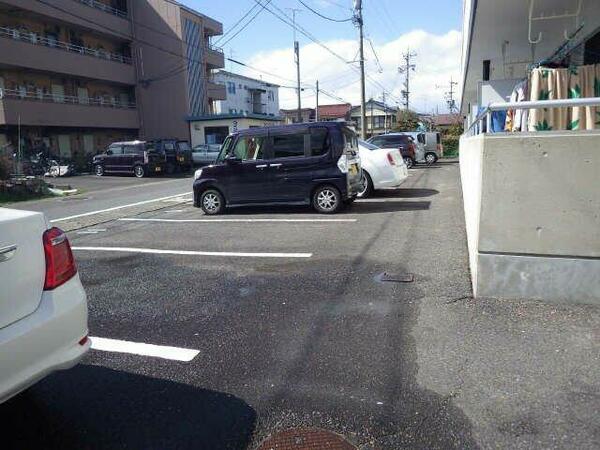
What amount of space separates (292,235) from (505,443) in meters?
5.65

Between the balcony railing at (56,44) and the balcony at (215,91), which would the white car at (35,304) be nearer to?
the balcony railing at (56,44)

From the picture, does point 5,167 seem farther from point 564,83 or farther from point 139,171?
point 564,83

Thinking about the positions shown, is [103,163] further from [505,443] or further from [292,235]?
[505,443]

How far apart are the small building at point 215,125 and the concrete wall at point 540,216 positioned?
34.7 meters

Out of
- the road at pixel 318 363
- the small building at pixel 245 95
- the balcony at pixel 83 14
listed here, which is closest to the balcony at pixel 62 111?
the balcony at pixel 83 14

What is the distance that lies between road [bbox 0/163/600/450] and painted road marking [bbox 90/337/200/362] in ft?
0.06

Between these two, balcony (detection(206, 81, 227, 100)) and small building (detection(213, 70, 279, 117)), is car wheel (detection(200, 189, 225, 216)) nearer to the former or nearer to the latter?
balcony (detection(206, 81, 227, 100))

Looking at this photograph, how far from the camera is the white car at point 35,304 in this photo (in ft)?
7.73

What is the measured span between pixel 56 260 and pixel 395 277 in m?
3.65

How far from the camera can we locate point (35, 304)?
2539mm

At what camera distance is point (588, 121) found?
520 cm

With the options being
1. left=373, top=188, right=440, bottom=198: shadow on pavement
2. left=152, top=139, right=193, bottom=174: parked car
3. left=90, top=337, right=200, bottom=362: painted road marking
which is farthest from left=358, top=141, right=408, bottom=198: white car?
left=152, top=139, right=193, bottom=174: parked car

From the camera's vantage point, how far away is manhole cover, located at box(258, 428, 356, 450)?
8.70ft

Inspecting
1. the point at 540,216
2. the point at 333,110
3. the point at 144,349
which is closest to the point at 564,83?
the point at 540,216
